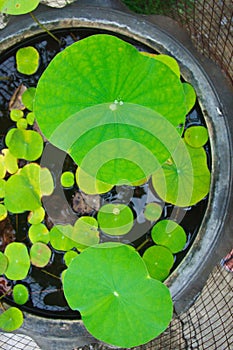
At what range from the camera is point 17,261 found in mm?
2326

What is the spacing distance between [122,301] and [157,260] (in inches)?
17.6

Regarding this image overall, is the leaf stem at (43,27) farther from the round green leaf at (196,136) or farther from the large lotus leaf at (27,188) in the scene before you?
the round green leaf at (196,136)

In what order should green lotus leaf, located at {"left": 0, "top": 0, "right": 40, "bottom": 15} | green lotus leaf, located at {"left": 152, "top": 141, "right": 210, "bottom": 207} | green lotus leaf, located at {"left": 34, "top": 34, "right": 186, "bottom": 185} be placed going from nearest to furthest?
1. green lotus leaf, located at {"left": 34, "top": 34, "right": 186, "bottom": 185}
2. green lotus leaf, located at {"left": 0, "top": 0, "right": 40, "bottom": 15}
3. green lotus leaf, located at {"left": 152, "top": 141, "right": 210, "bottom": 207}

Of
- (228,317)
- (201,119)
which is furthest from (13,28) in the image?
(228,317)

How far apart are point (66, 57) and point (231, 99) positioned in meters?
0.98

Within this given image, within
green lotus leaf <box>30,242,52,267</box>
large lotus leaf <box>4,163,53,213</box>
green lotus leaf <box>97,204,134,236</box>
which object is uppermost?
green lotus leaf <box>97,204,134,236</box>

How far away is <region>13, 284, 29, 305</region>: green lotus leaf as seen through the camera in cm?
239

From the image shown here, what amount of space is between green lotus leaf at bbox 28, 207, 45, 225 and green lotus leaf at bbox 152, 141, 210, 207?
589 mm

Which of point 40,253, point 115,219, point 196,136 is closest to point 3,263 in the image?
point 40,253

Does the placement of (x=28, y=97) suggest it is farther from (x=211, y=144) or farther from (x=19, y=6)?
(x=211, y=144)

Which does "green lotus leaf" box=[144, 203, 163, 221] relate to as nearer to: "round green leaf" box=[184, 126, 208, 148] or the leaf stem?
"round green leaf" box=[184, 126, 208, 148]

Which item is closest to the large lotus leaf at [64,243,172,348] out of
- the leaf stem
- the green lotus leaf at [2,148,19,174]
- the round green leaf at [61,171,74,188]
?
the round green leaf at [61,171,74,188]

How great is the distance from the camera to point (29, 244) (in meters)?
2.38

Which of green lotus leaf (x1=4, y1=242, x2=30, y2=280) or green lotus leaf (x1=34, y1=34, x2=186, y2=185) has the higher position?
green lotus leaf (x1=34, y1=34, x2=186, y2=185)
